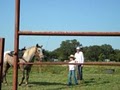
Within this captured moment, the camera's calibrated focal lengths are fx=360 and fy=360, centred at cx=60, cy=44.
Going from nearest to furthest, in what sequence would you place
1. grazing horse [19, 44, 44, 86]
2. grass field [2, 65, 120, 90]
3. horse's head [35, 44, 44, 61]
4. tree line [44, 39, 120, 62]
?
tree line [44, 39, 120, 62] → grass field [2, 65, 120, 90] → horse's head [35, 44, 44, 61] → grazing horse [19, 44, 44, 86]

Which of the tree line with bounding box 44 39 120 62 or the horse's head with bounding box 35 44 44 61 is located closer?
the tree line with bounding box 44 39 120 62

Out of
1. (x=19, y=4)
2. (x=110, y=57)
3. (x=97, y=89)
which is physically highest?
(x=19, y=4)

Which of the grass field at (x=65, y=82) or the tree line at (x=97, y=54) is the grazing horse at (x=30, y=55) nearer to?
the grass field at (x=65, y=82)

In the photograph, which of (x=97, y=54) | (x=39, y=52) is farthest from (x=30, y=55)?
(x=97, y=54)

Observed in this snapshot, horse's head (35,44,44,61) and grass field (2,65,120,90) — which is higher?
horse's head (35,44,44,61)

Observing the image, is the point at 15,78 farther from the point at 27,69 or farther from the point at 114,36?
the point at 27,69

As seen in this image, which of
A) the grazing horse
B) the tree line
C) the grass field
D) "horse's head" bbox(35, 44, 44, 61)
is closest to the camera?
the tree line

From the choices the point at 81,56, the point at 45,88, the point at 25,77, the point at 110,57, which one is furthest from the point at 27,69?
the point at 110,57

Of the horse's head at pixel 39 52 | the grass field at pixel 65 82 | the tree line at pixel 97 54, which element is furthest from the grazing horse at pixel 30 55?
the tree line at pixel 97 54

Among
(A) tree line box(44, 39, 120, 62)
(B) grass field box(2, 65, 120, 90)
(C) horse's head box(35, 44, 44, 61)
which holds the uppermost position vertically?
(C) horse's head box(35, 44, 44, 61)

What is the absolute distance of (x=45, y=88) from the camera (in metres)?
11.3

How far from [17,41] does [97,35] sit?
89 cm

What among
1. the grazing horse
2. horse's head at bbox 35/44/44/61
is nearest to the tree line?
horse's head at bbox 35/44/44/61

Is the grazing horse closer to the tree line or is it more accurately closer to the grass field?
the grass field
